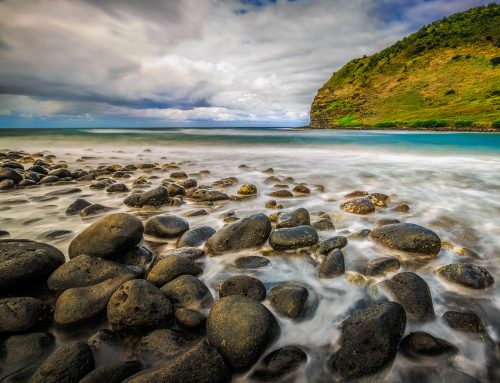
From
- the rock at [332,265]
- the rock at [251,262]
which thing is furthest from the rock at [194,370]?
the rock at [332,265]

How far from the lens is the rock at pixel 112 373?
5.50ft

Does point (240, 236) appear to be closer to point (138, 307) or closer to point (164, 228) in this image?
point (164, 228)

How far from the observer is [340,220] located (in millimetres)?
4691

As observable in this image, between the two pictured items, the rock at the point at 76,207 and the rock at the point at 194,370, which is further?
the rock at the point at 76,207

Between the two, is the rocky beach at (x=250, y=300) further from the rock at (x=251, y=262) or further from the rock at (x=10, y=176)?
the rock at (x=10, y=176)

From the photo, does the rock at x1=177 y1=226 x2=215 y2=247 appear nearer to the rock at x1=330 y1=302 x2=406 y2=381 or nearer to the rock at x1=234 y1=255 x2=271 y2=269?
the rock at x1=234 y1=255 x2=271 y2=269

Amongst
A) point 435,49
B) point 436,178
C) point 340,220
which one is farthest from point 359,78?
point 340,220

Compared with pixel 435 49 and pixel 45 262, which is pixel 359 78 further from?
Answer: pixel 45 262

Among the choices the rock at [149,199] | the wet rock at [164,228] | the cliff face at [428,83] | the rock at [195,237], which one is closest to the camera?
the rock at [195,237]

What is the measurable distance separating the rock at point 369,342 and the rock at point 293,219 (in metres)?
2.04

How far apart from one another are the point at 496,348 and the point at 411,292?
643mm

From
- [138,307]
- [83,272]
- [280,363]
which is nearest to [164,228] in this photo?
[83,272]

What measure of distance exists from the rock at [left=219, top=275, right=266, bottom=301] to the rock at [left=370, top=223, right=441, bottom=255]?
195 centimetres

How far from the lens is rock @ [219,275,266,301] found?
260 centimetres
